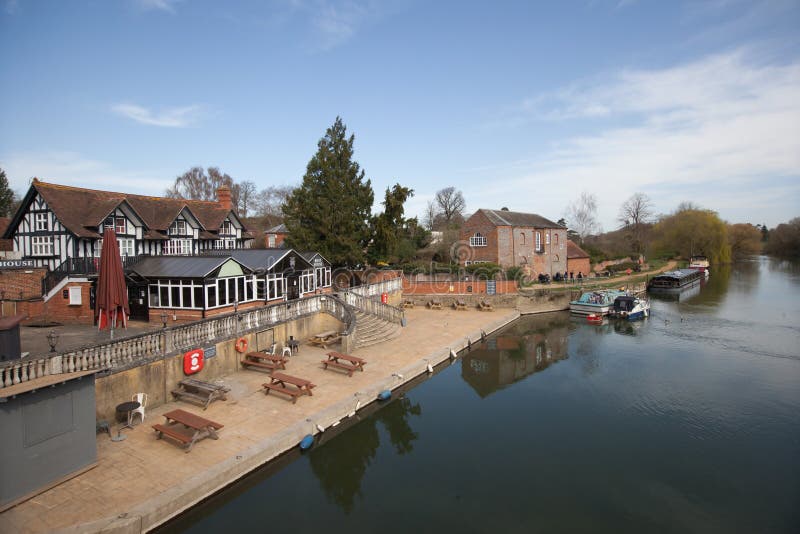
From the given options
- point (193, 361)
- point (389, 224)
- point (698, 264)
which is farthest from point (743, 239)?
point (193, 361)

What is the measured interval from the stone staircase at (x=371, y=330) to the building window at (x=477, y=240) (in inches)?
776

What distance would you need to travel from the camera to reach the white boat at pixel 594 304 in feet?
103

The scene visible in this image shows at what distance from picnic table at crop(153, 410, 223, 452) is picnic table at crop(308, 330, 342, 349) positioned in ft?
26.0

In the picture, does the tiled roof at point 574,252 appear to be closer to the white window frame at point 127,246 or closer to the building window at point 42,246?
the white window frame at point 127,246

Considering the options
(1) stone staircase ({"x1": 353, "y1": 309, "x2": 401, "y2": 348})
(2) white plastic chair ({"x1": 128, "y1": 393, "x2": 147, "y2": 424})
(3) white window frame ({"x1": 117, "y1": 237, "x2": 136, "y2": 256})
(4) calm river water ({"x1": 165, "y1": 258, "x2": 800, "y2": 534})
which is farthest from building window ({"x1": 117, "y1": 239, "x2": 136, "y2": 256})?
(4) calm river water ({"x1": 165, "y1": 258, "x2": 800, "y2": 534})

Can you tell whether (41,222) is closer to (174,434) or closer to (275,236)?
(174,434)

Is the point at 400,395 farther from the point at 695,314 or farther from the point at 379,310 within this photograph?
the point at 695,314

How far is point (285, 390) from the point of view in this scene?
41.1 feet

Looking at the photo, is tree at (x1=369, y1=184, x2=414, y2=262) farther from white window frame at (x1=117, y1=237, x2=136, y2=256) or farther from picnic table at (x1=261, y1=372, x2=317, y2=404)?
picnic table at (x1=261, y1=372, x2=317, y2=404)

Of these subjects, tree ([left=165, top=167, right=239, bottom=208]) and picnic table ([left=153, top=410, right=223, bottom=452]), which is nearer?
picnic table ([left=153, top=410, right=223, bottom=452])

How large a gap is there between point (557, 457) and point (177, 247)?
73.9 ft

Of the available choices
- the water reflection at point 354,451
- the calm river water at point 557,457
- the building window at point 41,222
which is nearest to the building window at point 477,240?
the calm river water at point 557,457

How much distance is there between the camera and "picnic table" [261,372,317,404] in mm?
12471

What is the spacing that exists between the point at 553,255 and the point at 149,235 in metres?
36.6
